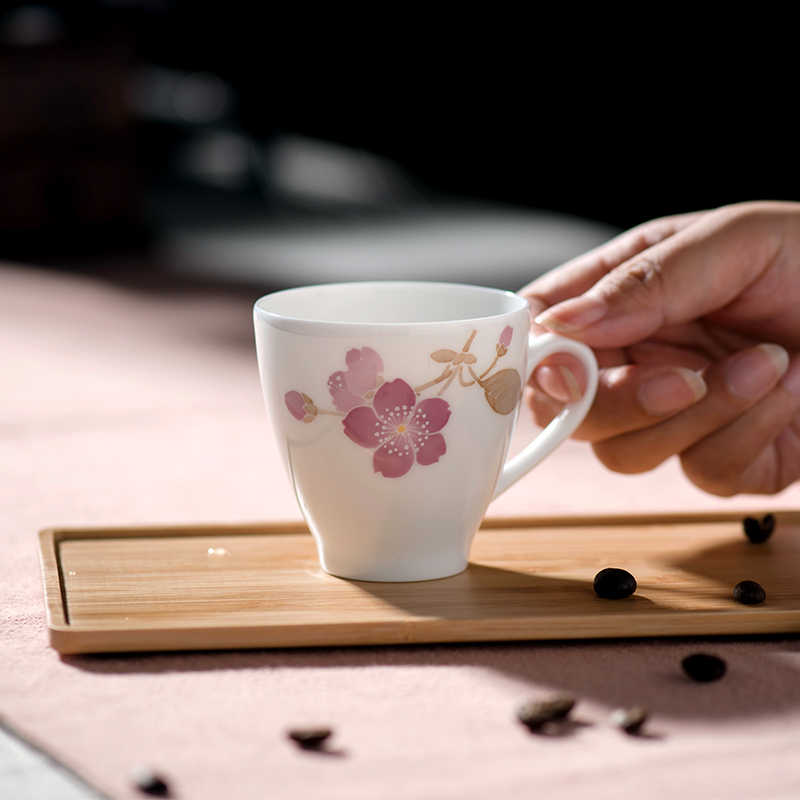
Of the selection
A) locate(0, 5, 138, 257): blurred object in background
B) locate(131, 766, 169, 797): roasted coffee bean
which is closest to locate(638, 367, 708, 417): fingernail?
locate(131, 766, 169, 797): roasted coffee bean

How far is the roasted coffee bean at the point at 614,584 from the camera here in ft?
1.69

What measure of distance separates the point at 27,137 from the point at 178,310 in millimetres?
1023

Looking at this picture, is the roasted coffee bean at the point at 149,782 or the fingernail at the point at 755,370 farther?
the fingernail at the point at 755,370

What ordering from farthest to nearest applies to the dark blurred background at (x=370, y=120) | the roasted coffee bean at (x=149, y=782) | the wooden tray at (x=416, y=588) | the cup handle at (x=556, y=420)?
the dark blurred background at (x=370, y=120) → the cup handle at (x=556, y=420) → the wooden tray at (x=416, y=588) → the roasted coffee bean at (x=149, y=782)

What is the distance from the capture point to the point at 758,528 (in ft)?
2.02

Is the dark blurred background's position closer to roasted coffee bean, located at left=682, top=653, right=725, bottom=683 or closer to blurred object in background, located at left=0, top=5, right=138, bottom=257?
blurred object in background, located at left=0, top=5, right=138, bottom=257

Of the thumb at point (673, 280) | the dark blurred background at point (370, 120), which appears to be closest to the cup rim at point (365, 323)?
the thumb at point (673, 280)

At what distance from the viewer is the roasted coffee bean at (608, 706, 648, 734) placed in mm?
393

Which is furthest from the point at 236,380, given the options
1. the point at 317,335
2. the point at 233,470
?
the point at 317,335

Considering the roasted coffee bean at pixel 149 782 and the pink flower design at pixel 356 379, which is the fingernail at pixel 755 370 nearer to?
the pink flower design at pixel 356 379

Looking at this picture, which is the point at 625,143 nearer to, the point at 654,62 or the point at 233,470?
the point at 654,62

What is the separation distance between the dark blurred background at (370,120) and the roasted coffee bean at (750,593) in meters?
1.22

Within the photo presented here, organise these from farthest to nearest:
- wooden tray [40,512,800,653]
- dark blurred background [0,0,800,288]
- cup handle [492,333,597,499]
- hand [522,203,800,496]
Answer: dark blurred background [0,0,800,288] → hand [522,203,800,496] → cup handle [492,333,597,499] → wooden tray [40,512,800,653]

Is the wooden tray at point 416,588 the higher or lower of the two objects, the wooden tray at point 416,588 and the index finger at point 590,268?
the lower
